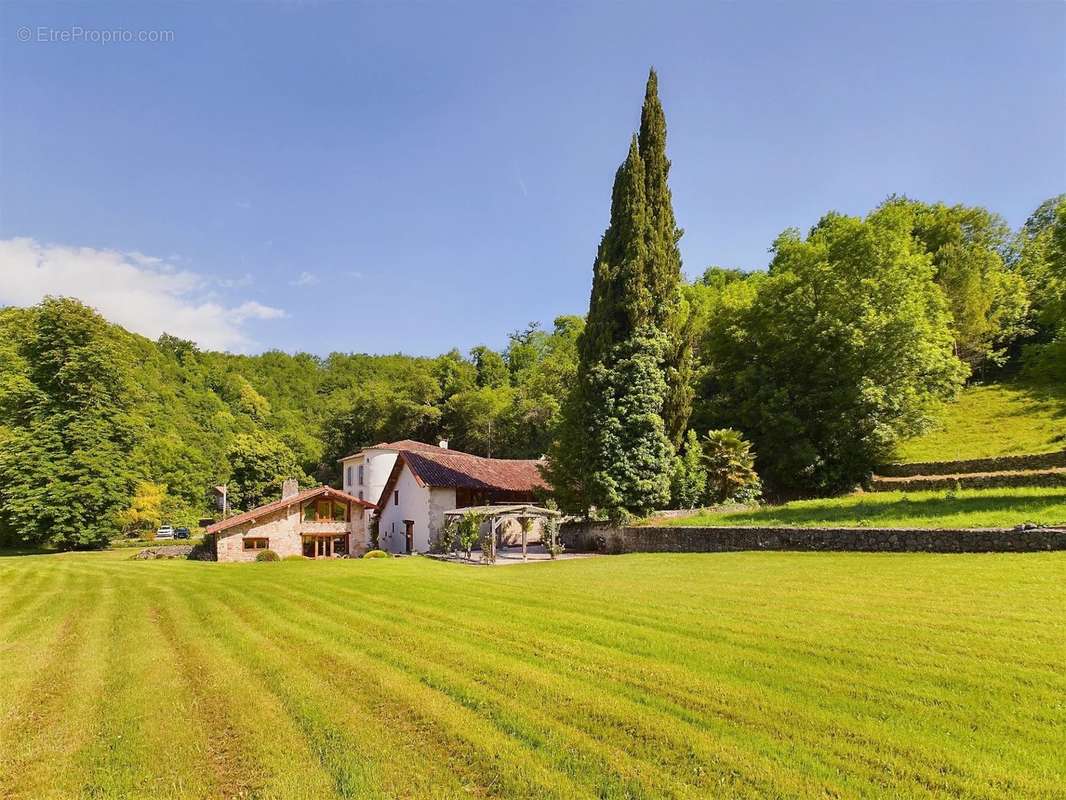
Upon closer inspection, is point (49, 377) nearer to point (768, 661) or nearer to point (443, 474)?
point (443, 474)

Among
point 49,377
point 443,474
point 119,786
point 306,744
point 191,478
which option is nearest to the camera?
point 119,786

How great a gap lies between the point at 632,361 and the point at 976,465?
18934 millimetres

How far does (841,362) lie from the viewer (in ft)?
105

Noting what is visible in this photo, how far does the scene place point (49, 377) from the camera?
40250 mm

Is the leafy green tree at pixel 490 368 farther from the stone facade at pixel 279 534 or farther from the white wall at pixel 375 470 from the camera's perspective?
the stone facade at pixel 279 534

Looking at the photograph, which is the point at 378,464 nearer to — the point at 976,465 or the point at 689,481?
the point at 689,481

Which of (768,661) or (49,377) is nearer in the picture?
(768,661)

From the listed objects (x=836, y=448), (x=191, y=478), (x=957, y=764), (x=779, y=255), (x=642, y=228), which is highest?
(x=779, y=255)

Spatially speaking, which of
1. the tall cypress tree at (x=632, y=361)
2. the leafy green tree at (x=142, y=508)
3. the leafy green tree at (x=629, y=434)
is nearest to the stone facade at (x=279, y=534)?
the leafy green tree at (x=142, y=508)

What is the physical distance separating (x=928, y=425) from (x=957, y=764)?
31385 mm

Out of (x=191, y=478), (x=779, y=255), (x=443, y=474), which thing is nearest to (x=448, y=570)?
(x=443, y=474)

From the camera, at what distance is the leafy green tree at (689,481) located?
92.5 feet

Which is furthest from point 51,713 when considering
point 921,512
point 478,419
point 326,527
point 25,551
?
point 478,419

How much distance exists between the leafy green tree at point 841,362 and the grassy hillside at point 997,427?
3.86 metres
